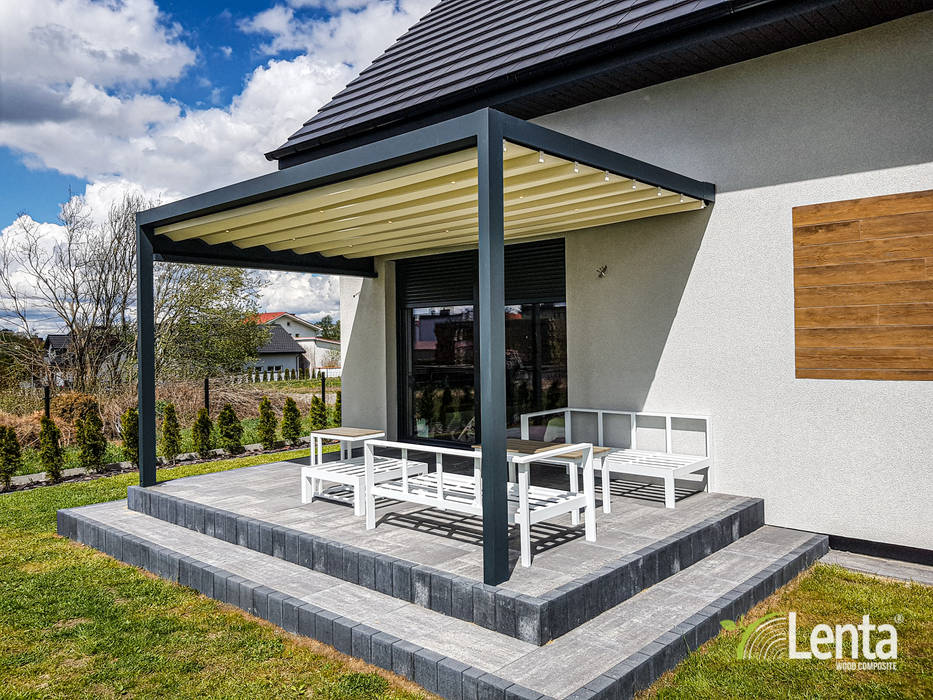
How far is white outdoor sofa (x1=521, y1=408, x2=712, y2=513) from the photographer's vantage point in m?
5.40

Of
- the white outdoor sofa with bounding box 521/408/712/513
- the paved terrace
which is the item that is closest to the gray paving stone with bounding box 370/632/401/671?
the paved terrace

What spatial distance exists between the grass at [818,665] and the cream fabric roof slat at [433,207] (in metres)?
3.10

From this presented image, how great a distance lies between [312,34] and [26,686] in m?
16.7

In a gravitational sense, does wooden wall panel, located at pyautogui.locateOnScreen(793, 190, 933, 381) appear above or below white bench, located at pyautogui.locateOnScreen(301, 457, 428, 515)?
above

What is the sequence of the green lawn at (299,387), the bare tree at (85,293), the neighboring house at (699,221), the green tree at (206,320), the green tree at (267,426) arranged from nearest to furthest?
the neighboring house at (699,221) < the green tree at (267,426) < the bare tree at (85,293) < the green tree at (206,320) < the green lawn at (299,387)

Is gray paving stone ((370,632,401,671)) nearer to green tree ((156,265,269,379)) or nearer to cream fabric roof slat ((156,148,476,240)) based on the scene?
cream fabric roof slat ((156,148,476,240))

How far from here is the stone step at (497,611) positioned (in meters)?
3.07

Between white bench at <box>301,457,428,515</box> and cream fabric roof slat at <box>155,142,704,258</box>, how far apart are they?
2270mm

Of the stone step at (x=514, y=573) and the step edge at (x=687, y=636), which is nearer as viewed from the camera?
the step edge at (x=687, y=636)

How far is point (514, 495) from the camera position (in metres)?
4.76

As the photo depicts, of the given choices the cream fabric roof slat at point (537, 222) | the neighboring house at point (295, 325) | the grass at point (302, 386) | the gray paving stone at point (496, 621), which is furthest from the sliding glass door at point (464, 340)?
the neighboring house at point (295, 325)

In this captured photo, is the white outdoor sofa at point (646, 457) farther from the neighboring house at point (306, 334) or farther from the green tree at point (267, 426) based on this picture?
the neighboring house at point (306, 334)

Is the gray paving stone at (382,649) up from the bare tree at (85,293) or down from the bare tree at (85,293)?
down

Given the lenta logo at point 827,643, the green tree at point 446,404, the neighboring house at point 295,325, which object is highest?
the neighboring house at point 295,325
